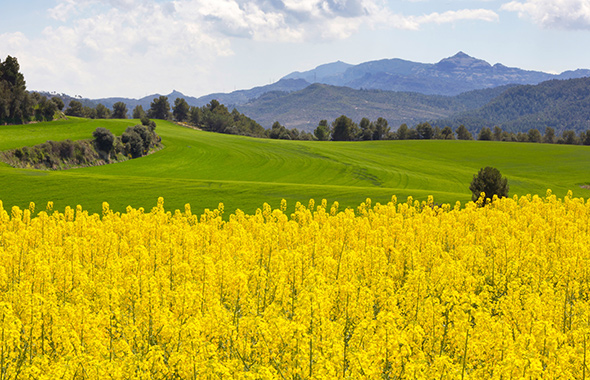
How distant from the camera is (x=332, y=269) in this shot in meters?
16.5

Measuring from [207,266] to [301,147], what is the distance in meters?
81.0

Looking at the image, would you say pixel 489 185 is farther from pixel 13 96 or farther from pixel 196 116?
pixel 196 116

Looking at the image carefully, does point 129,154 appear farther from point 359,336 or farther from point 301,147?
point 359,336

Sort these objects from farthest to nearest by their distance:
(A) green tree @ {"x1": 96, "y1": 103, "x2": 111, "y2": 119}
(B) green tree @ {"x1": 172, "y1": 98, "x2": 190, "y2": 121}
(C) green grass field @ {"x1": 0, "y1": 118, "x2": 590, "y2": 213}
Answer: (A) green tree @ {"x1": 96, "y1": 103, "x2": 111, "y2": 119} → (B) green tree @ {"x1": 172, "y1": 98, "x2": 190, "y2": 121} → (C) green grass field @ {"x1": 0, "y1": 118, "x2": 590, "y2": 213}

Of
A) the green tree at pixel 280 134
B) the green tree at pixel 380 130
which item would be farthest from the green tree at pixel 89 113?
the green tree at pixel 380 130

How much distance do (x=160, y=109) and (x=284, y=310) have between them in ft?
517

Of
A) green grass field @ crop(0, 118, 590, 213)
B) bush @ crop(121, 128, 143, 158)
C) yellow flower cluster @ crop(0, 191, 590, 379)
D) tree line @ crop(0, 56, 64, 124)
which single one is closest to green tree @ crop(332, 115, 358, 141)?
green grass field @ crop(0, 118, 590, 213)

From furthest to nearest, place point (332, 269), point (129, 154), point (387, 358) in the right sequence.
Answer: point (129, 154), point (332, 269), point (387, 358)

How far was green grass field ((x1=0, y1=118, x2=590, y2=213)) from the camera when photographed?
40.0 meters

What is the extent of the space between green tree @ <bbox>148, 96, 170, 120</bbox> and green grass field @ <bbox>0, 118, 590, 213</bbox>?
64.3 meters

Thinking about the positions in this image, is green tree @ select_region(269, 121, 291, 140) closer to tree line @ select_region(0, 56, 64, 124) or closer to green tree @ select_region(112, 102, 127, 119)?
green tree @ select_region(112, 102, 127, 119)

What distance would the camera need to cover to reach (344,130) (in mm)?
144625

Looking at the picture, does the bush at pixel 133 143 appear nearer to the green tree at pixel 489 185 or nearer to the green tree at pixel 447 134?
the green tree at pixel 489 185

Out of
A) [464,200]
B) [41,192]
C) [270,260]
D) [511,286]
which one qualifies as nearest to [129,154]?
[41,192]
